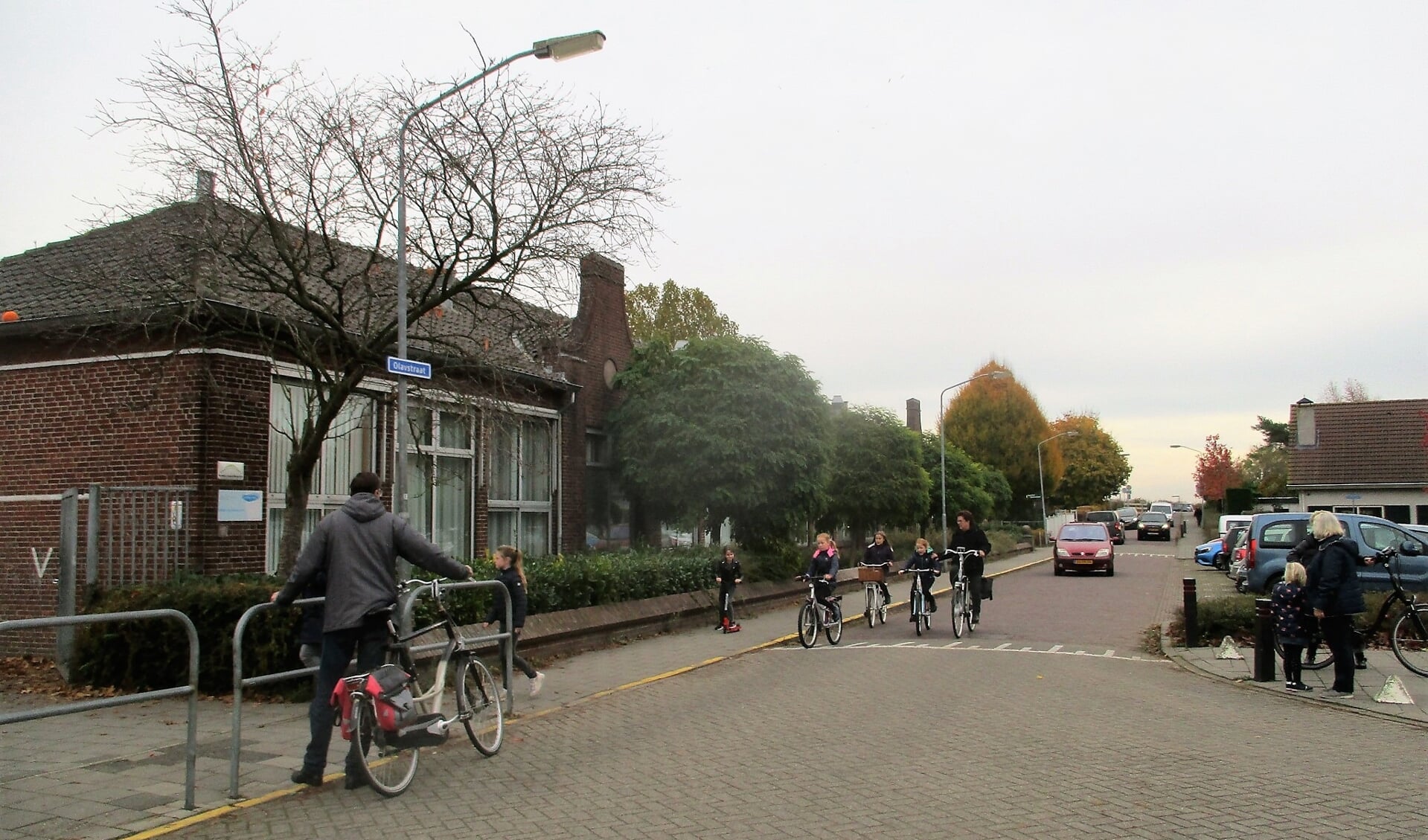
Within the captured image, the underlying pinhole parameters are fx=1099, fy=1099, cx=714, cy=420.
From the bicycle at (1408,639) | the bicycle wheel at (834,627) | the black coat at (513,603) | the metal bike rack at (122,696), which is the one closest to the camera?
the metal bike rack at (122,696)

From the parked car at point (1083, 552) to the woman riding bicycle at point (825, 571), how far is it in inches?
777

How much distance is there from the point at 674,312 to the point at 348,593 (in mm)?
47135

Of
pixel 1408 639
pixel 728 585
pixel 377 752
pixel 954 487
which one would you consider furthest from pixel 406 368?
pixel 954 487

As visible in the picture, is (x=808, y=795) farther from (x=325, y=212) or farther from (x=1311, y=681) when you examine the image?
(x=325, y=212)

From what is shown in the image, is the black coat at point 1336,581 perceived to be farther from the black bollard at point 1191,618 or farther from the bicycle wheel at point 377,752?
the bicycle wheel at point 377,752

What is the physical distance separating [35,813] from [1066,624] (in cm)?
1553

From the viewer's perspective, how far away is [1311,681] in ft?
37.2

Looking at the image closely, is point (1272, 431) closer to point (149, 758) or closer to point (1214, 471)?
point (1214, 471)

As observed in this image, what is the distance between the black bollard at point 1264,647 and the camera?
37.2 feet

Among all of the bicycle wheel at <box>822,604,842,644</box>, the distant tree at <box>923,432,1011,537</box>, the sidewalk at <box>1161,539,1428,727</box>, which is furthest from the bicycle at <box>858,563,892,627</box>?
the distant tree at <box>923,432,1011,537</box>

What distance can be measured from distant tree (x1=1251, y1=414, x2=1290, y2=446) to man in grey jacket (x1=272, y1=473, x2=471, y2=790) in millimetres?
83178

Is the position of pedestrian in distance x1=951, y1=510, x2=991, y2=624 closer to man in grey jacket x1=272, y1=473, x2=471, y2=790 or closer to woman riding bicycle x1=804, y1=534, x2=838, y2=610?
woman riding bicycle x1=804, y1=534, x2=838, y2=610

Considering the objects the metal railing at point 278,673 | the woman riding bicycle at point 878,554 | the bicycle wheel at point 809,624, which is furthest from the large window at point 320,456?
the woman riding bicycle at point 878,554

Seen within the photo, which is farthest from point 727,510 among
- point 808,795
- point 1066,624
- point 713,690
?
point 808,795
